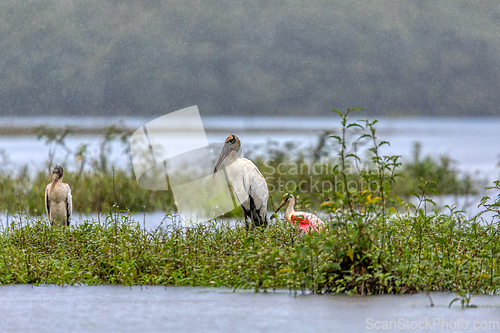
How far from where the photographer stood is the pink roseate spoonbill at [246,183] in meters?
10.9

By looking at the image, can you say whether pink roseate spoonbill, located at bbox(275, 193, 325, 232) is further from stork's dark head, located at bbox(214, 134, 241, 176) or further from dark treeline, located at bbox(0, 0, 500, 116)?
dark treeline, located at bbox(0, 0, 500, 116)

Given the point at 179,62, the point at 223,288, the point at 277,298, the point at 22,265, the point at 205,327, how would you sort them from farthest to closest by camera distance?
the point at 179,62 → the point at 22,265 → the point at 223,288 → the point at 277,298 → the point at 205,327

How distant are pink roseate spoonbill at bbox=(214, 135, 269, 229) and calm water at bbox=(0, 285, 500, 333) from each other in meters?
2.75

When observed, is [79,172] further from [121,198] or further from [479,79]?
[479,79]

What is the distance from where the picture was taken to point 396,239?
9195 millimetres

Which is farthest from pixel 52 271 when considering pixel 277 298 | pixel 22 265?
pixel 277 298

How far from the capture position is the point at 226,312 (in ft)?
24.0

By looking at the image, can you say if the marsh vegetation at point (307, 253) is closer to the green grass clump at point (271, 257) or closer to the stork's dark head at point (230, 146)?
the green grass clump at point (271, 257)

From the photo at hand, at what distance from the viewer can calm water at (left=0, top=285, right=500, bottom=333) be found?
6.80 m

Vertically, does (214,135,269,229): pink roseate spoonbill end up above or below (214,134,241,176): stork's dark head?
below

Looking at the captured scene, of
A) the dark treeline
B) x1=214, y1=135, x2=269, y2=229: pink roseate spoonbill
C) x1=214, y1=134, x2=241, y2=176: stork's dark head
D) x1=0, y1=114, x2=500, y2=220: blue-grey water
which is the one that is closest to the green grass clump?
x1=214, y1=135, x2=269, y2=229: pink roseate spoonbill

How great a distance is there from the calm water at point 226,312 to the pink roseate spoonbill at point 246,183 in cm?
275

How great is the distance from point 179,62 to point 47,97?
Result: 47.5ft

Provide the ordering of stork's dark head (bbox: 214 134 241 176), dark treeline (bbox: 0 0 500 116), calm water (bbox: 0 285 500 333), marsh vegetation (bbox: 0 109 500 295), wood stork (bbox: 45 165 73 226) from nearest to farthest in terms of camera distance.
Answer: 1. calm water (bbox: 0 285 500 333)
2. marsh vegetation (bbox: 0 109 500 295)
3. stork's dark head (bbox: 214 134 241 176)
4. wood stork (bbox: 45 165 73 226)
5. dark treeline (bbox: 0 0 500 116)
